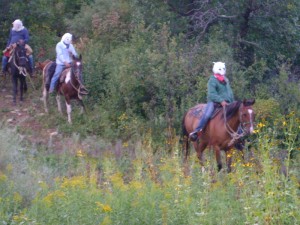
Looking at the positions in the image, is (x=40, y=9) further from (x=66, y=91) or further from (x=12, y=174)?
(x=12, y=174)

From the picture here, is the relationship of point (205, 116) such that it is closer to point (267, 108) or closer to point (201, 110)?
point (201, 110)

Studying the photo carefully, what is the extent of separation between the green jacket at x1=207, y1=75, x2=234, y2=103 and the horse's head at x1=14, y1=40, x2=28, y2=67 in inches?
300

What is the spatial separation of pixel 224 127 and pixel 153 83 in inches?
181

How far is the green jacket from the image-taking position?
1627cm

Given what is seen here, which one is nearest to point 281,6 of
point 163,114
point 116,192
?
point 163,114

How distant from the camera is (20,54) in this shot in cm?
2225

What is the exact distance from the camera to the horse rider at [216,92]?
53.4 feet

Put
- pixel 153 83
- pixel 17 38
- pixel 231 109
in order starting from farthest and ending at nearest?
pixel 17 38 → pixel 153 83 → pixel 231 109

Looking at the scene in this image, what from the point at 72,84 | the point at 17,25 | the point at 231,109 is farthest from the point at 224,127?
the point at 17,25

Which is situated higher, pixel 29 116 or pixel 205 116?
pixel 205 116

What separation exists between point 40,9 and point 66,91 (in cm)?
553

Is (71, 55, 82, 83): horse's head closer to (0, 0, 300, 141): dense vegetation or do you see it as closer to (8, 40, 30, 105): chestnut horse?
(0, 0, 300, 141): dense vegetation

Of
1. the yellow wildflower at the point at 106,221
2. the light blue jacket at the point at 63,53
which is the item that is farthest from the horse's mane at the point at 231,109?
the yellow wildflower at the point at 106,221

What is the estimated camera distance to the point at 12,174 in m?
12.4
